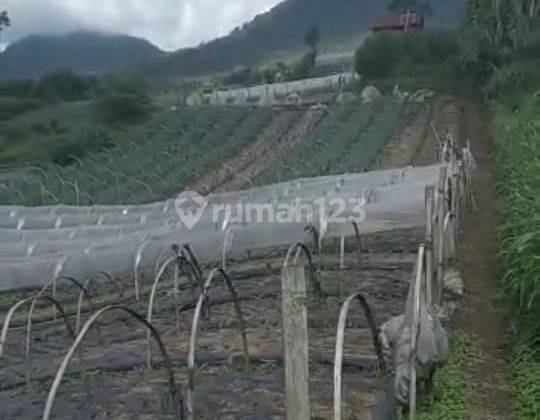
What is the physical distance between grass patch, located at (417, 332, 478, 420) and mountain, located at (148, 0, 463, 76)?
4593 centimetres

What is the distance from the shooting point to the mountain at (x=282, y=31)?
185 feet

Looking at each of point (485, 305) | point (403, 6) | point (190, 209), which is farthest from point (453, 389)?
point (403, 6)

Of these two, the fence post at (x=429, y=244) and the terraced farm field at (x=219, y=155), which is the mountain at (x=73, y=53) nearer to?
the terraced farm field at (x=219, y=155)

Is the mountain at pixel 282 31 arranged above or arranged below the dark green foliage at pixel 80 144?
above

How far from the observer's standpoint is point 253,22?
2707 inches

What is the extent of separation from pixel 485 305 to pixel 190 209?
134 inches

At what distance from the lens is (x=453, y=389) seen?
15.9 ft

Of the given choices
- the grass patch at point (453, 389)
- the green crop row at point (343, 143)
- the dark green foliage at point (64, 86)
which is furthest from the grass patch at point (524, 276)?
the dark green foliage at point (64, 86)

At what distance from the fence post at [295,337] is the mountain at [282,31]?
A: 48587 millimetres

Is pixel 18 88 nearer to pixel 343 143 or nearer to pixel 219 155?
pixel 219 155

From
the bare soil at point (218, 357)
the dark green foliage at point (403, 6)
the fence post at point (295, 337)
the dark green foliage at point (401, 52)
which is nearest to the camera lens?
the fence post at point (295, 337)

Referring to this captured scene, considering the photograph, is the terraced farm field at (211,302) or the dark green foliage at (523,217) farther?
the dark green foliage at (523,217)

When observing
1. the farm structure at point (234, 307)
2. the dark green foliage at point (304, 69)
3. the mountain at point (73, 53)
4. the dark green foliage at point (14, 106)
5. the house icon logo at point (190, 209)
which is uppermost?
the mountain at point (73, 53)

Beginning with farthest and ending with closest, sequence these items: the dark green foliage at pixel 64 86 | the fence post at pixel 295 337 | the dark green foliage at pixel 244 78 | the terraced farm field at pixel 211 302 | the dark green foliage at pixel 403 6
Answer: the dark green foliage at pixel 403 6 → the dark green foliage at pixel 244 78 → the dark green foliage at pixel 64 86 → the terraced farm field at pixel 211 302 → the fence post at pixel 295 337
